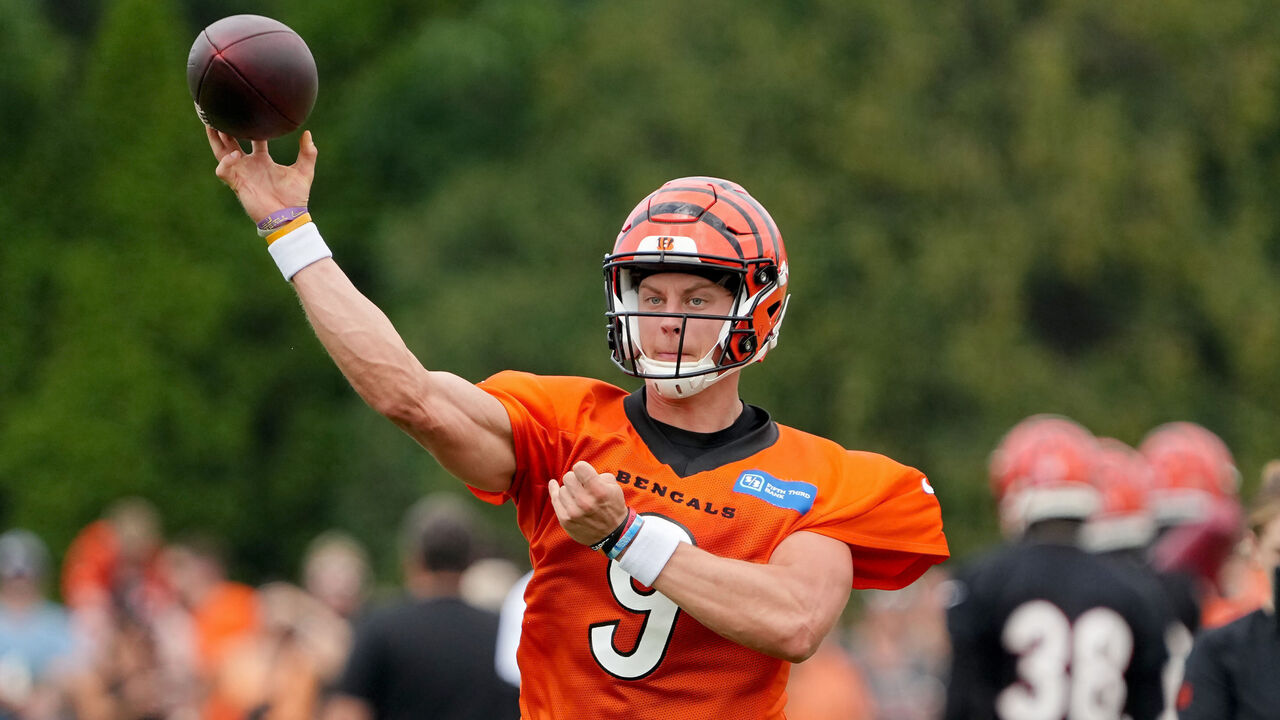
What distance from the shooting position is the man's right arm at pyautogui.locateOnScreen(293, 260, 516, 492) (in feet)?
11.6

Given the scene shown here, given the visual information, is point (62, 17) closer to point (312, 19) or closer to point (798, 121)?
point (312, 19)

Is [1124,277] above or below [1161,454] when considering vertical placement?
below

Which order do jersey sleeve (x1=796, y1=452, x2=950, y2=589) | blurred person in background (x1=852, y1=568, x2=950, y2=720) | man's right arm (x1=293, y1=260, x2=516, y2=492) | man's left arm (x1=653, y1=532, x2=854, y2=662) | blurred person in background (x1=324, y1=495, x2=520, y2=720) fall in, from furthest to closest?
1. blurred person in background (x1=852, y1=568, x2=950, y2=720)
2. blurred person in background (x1=324, y1=495, x2=520, y2=720)
3. jersey sleeve (x1=796, y1=452, x2=950, y2=589)
4. man's left arm (x1=653, y1=532, x2=854, y2=662)
5. man's right arm (x1=293, y1=260, x2=516, y2=492)


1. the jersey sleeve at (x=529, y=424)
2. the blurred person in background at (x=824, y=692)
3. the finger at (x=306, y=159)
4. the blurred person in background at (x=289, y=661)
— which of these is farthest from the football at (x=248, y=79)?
the blurred person in background at (x=824, y=692)

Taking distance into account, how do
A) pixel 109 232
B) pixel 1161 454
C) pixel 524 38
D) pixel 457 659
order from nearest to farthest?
pixel 457 659 → pixel 1161 454 → pixel 109 232 → pixel 524 38

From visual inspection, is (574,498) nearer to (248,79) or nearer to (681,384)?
(681,384)

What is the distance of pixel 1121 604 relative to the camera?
255 inches

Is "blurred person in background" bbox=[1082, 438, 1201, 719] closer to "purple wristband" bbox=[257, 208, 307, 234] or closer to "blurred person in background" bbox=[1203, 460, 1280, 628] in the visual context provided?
"blurred person in background" bbox=[1203, 460, 1280, 628]

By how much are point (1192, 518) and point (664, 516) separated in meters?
6.03

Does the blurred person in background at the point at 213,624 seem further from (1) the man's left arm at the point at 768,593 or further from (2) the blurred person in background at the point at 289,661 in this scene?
(1) the man's left arm at the point at 768,593

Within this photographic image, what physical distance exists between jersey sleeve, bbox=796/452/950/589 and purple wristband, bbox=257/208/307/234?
1341 mm

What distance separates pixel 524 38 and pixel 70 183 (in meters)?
7.36

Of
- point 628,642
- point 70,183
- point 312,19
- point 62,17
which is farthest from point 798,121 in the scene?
point 628,642

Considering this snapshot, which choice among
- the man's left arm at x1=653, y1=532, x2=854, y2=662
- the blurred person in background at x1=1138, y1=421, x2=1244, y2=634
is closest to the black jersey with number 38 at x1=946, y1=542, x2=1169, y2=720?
the blurred person in background at x1=1138, y1=421, x2=1244, y2=634
